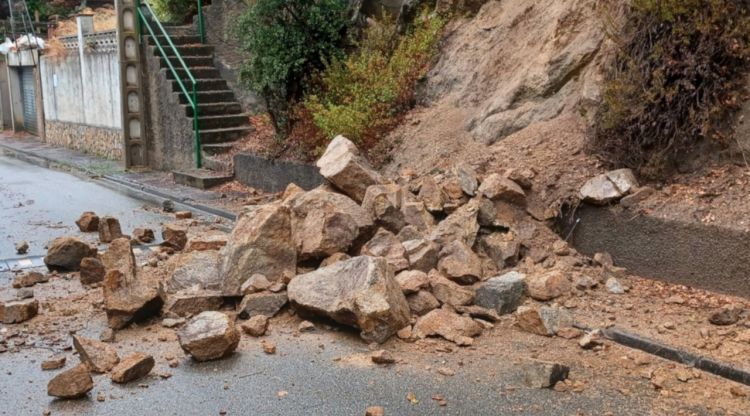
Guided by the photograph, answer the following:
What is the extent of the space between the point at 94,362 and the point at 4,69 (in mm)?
27727

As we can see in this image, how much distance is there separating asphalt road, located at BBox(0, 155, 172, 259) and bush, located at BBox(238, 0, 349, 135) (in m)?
3.15

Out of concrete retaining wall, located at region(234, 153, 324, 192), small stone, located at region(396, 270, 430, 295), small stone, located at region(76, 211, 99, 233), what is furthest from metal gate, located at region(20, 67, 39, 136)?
small stone, located at region(396, 270, 430, 295)

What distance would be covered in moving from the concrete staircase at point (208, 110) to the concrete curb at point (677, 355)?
950 centimetres

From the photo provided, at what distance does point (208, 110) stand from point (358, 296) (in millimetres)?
11166

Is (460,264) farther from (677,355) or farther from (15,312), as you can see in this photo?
(15,312)

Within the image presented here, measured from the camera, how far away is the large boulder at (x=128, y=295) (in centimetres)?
570

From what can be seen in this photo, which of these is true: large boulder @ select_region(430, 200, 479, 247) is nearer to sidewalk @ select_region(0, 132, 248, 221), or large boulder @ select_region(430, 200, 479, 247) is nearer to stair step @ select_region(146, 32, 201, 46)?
sidewalk @ select_region(0, 132, 248, 221)

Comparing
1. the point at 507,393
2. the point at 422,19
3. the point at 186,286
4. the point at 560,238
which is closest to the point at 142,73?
the point at 422,19

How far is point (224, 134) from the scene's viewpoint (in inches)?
599

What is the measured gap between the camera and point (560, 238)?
22.5ft

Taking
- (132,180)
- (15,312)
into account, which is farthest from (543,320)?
(132,180)

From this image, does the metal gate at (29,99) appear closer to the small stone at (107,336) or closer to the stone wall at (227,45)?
the stone wall at (227,45)

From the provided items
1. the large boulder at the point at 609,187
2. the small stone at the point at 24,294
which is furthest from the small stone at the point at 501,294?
the small stone at the point at 24,294

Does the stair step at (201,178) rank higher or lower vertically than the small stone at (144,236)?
lower
